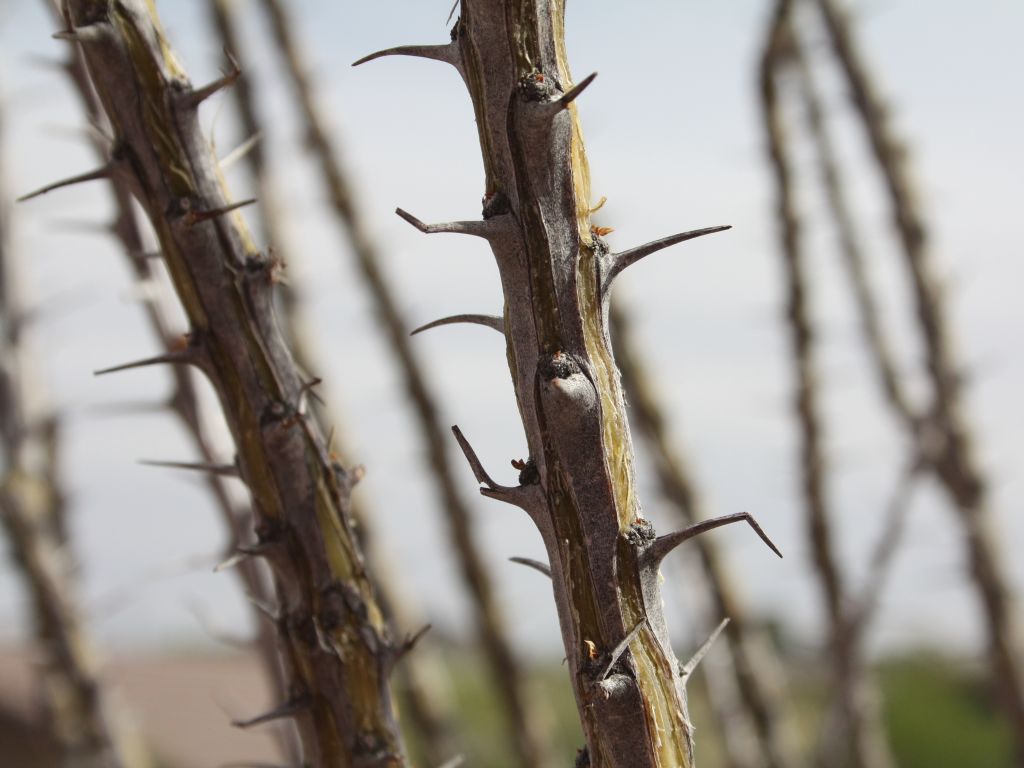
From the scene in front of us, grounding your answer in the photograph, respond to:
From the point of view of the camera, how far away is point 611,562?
2.10ft

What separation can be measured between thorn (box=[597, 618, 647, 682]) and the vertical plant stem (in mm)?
1664

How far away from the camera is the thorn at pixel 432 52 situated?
0.67 meters

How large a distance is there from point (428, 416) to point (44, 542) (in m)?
0.91

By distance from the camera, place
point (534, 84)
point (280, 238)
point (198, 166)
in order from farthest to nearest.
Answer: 1. point (280, 238)
2. point (198, 166)
3. point (534, 84)

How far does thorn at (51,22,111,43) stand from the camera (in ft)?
2.48

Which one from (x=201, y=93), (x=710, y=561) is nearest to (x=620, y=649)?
(x=201, y=93)

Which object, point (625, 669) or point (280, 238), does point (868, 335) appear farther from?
point (625, 669)

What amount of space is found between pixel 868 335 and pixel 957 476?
0.61m

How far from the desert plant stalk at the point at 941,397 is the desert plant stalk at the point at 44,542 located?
1715mm

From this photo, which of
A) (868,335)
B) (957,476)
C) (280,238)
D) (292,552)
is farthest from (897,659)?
(292,552)

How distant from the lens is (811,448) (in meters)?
2.28

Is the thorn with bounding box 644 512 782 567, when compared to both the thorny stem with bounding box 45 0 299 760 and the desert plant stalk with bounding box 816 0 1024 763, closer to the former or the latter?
the thorny stem with bounding box 45 0 299 760

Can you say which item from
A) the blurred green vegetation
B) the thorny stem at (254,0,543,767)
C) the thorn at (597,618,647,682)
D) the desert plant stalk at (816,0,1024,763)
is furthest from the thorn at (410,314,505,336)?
the blurred green vegetation

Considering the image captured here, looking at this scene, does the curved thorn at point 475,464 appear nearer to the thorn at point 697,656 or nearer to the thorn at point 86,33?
the thorn at point 697,656
